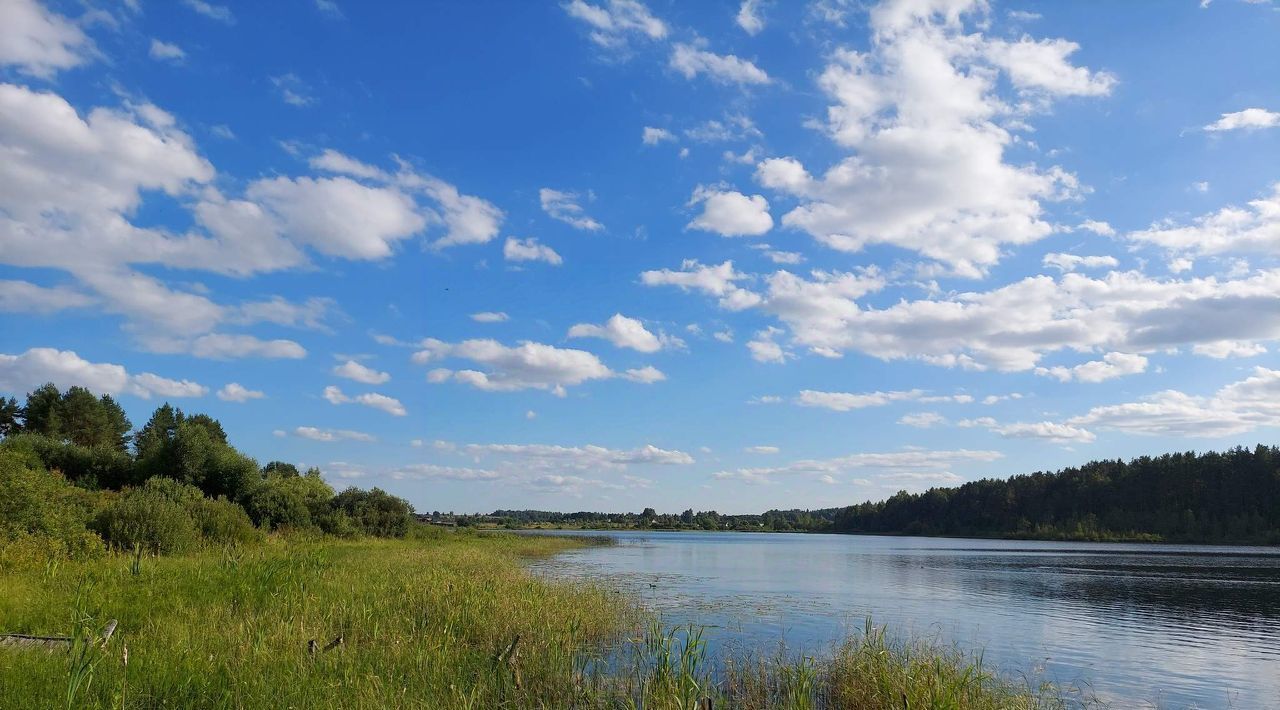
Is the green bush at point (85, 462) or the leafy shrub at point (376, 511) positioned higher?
the green bush at point (85, 462)

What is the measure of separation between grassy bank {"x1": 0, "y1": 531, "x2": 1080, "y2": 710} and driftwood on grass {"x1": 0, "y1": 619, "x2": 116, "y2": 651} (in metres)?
0.30

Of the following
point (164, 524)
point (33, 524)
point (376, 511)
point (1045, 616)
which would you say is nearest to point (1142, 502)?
point (1045, 616)

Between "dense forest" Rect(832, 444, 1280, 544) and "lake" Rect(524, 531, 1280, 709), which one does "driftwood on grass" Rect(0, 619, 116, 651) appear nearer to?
"lake" Rect(524, 531, 1280, 709)

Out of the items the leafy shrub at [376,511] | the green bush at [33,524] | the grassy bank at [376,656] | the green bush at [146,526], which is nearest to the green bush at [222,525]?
the green bush at [146,526]

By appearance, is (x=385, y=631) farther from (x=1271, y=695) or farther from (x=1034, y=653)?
(x=1271, y=695)

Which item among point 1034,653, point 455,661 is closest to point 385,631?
point 455,661

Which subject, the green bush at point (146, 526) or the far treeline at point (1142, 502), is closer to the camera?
the green bush at point (146, 526)

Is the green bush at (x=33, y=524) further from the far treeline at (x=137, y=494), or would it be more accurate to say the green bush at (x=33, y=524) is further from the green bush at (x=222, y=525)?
the green bush at (x=222, y=525)

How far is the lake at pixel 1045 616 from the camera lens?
18000mm

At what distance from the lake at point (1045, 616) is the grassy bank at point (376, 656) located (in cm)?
308

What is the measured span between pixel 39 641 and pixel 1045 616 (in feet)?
98.2

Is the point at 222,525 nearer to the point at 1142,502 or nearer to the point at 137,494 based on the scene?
the point at 137,494

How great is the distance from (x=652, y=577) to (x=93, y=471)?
136 feet

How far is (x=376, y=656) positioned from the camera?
12203 millimetres
